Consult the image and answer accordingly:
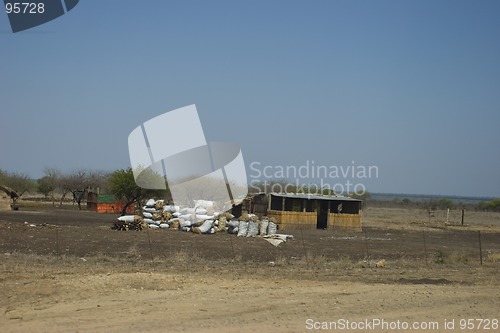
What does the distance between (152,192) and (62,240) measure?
956 inches

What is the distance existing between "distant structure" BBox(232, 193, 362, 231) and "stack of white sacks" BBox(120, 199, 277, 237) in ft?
18.1

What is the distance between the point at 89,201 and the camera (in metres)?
68.5

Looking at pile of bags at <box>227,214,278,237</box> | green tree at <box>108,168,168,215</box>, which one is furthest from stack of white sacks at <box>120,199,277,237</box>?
green tree at <box>108,168,168,215</box>

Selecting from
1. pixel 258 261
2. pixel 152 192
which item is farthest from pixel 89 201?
pixel 258 261

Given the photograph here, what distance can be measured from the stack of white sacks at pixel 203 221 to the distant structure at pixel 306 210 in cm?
551

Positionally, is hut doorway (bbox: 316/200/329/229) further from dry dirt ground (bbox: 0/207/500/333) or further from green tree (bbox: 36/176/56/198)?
green tree (bbox: 36/176/56/198)

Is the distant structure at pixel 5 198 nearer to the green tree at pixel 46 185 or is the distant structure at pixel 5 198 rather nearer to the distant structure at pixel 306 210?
the distant structure at pixel 306 210

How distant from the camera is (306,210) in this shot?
4812 cm

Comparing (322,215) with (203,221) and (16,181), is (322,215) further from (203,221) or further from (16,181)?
(16,181)

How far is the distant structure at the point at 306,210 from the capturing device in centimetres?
4541

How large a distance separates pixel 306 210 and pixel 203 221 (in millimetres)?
12387

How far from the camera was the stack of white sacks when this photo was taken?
3678 centimetres

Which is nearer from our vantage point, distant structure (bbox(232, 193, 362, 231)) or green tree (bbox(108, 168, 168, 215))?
distant structure (bbox(232, 193, 362, 231))

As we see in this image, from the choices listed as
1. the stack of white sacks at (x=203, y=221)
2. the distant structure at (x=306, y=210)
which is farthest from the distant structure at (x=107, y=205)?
the stack of white sacks at (x=203, y=221)
